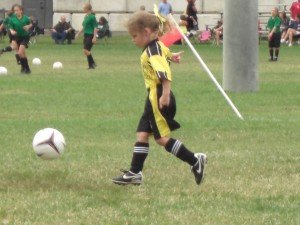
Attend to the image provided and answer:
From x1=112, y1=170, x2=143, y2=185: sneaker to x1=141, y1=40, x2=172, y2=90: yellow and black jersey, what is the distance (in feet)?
2.81

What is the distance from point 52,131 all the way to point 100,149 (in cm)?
198

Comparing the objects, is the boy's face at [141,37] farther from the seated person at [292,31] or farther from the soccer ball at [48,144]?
A: the seated person at [292,31]

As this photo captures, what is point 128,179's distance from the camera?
33.5 feet

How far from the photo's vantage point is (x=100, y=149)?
13.2 meters

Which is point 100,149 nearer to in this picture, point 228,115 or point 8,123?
point 8,123

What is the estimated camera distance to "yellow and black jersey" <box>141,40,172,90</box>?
9.95 metres

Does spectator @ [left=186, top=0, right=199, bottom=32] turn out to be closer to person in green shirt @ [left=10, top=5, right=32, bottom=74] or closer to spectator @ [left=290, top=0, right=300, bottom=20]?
spectator @ [left=290, top=0, right=300, bottom=20]

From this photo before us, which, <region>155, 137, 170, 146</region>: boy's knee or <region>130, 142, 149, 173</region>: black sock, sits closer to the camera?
<region>155, 137, 170, 146</region>: boy's knee

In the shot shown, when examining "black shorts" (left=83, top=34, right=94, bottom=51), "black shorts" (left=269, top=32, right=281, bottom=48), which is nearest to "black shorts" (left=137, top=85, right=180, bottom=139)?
"black shorts" (left=83, top=34, right=94, bottom=51)

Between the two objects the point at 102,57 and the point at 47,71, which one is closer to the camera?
the point at 47,71

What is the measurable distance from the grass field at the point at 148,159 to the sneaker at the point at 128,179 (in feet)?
0.28

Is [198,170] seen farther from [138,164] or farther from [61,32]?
[61,32]

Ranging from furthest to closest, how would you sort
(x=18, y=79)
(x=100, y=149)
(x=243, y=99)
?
(x=18, y=79)
(x=243, y=99)
(x=100, y=149)

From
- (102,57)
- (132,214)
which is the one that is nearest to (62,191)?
(132,214)
